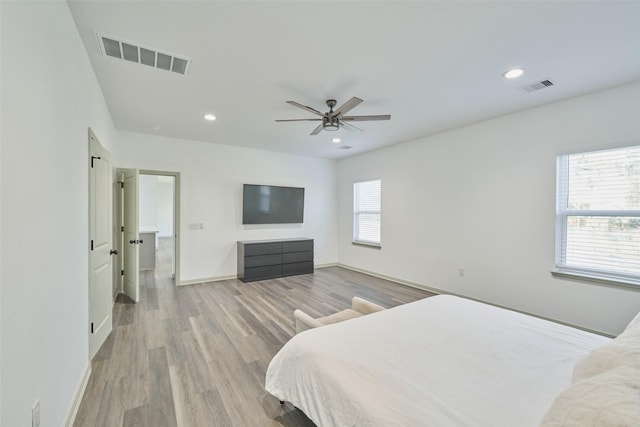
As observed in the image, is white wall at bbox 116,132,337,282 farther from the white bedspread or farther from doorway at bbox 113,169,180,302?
the white bedspread

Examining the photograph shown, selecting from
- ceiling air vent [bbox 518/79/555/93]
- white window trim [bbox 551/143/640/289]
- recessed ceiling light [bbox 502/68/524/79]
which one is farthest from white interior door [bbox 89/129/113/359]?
white window trim [bbox 551/143/640/289]

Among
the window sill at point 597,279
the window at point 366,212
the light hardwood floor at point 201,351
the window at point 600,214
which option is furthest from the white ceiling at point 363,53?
the light hardwood floor at point 201,351

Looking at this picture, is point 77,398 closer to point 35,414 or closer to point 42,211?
point 35,414

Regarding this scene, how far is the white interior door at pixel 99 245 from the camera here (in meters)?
2.38

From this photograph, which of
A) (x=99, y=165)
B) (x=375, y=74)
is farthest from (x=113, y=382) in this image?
(x=375, y=74)

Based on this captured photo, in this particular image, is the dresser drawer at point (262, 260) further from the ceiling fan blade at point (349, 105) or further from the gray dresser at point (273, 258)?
the ceiling fan blade at point (349, 105)

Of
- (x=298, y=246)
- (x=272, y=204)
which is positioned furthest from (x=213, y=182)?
(x=298, y=246)

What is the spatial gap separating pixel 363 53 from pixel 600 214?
3.19m

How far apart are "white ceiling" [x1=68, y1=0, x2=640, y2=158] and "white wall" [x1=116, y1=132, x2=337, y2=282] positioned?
109 centimetres

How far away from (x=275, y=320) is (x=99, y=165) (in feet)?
8.45

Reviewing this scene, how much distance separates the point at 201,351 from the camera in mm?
2637

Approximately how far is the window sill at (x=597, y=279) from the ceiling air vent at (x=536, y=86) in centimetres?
218

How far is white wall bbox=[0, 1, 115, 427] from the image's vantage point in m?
1.03

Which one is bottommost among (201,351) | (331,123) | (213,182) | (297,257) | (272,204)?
(201,351)
